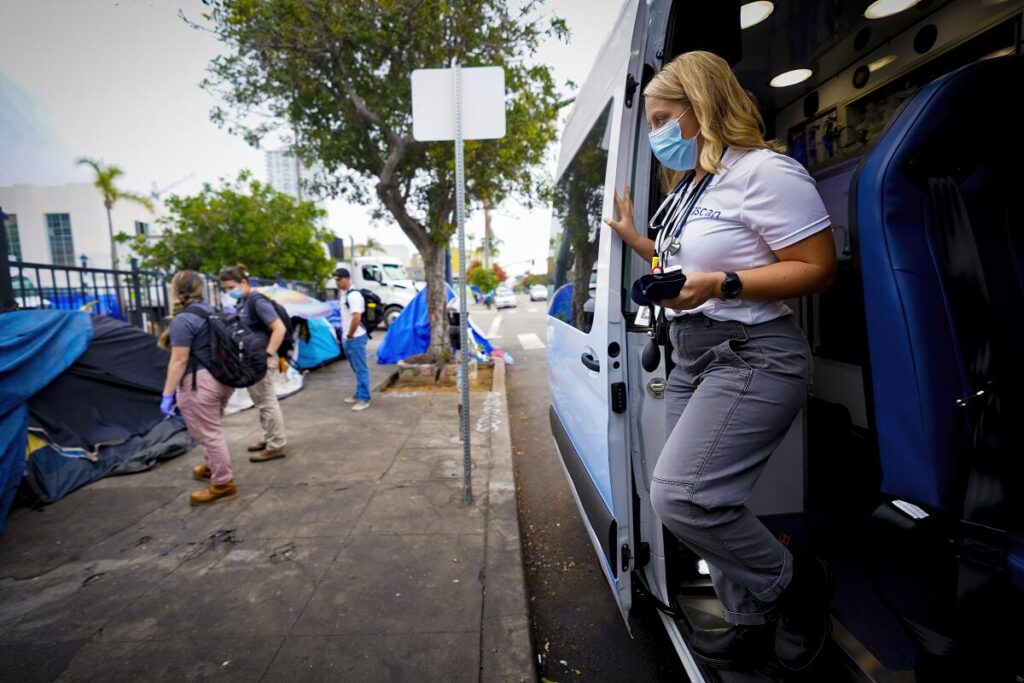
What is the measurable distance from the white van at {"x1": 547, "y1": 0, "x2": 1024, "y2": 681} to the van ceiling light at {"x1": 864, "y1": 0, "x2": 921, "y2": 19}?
0.03 feet

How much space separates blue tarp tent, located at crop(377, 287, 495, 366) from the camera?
9.17 metres

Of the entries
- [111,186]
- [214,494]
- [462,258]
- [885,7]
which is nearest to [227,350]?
[214,494]

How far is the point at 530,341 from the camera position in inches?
561

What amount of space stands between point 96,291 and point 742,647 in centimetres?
682

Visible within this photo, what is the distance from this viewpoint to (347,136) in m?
8.01

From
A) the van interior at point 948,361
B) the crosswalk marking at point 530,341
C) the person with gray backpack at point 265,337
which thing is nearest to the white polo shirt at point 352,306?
the person with gray backpack at point 265,337

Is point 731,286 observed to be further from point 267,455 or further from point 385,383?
point 385,383

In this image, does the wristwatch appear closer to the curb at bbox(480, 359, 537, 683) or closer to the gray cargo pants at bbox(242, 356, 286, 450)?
the curb at bbox(480, 359, 537, 683)

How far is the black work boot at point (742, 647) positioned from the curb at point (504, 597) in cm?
83

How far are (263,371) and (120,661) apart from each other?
229 centimetres

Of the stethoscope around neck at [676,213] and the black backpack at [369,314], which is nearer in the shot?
the stethoscope around neck at [676,213]

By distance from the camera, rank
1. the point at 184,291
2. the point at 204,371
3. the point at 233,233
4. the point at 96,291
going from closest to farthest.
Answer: the point at 204,371 → the point at 184,291 → the point at 96,291 → the point at 233,233

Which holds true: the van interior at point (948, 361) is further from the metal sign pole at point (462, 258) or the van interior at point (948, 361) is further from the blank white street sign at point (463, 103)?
the blank white street sign at point (463, 103)

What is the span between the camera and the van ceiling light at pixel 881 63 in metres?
2.84
